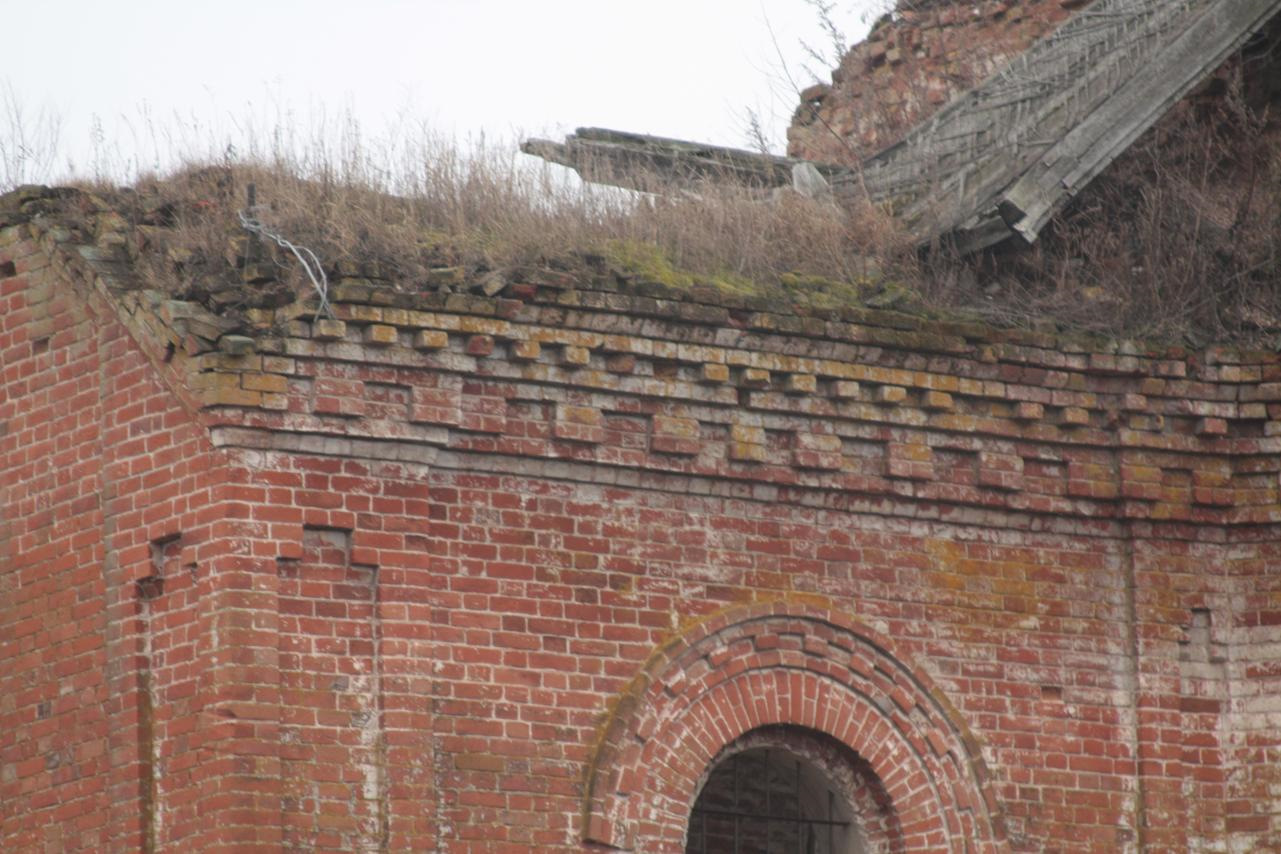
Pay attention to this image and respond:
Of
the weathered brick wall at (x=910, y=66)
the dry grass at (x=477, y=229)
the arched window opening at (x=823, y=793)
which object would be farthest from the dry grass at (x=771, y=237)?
the weathered brick wall at (x=910, y=66)

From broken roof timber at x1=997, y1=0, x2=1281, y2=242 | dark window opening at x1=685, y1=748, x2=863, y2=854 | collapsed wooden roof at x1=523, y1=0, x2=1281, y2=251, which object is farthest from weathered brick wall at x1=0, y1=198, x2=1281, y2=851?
collapsed wooden roof at x1=523, y1=0, x2=1281, y2=251

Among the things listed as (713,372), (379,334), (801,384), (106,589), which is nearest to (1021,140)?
(801,384)

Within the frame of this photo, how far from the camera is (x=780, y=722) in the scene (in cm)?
1068

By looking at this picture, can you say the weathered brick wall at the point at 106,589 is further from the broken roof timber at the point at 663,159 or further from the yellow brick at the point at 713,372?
the broken roof timber at the point at 663,159

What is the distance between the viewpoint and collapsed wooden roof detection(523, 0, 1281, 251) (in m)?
12.1

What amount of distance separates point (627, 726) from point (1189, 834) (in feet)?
9.98

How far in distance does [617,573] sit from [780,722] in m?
1.07

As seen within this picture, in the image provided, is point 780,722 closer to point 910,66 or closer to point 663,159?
point 663,159

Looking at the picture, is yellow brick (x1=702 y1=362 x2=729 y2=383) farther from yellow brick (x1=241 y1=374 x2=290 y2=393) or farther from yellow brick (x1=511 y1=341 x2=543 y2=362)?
yellow brick (x1=241 y1=374 x2=290 y2=393)

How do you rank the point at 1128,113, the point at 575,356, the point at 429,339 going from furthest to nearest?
1. the point at 1128,113
2. the point at 575,356
3. the point at 429,339

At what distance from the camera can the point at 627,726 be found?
33.9 feet

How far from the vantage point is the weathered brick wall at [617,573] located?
9.77 meters

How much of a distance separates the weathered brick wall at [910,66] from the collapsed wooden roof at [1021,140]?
2.35 metres

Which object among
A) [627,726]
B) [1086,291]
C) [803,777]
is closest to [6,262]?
[627,726]
